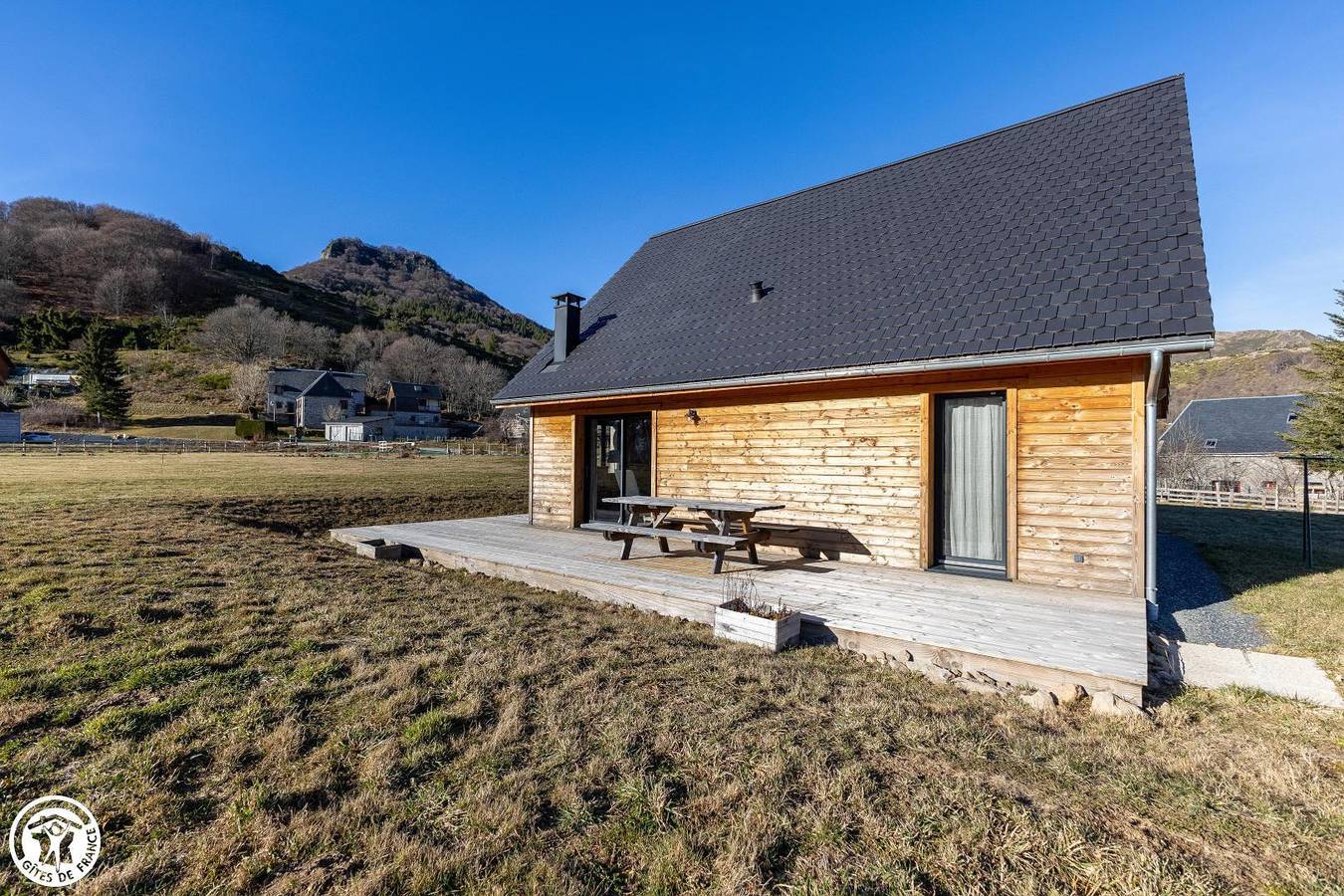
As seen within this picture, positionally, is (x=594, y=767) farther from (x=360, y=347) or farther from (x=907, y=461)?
(x=360, y=347)

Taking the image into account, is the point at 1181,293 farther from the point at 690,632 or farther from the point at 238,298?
the point at 238,298

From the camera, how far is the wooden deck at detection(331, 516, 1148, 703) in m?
3.59

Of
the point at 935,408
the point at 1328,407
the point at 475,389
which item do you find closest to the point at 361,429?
the point at 475,389

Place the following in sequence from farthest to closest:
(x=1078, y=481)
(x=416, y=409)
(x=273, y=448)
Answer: (x=416, y=409), (x=273, y=448), (x=1078, y=481)

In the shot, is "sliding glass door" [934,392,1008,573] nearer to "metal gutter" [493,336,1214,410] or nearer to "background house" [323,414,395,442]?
"metal gutter" [493,336,1214,410]

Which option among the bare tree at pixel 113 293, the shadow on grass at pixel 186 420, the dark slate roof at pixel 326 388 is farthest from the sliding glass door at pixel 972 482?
the bare tree at pixel 113 293

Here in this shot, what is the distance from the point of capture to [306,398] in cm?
5675

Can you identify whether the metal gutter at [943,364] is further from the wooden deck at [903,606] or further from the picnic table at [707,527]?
the wooden deck at [903,606]

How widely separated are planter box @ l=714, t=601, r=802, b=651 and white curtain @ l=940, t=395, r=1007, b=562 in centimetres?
272

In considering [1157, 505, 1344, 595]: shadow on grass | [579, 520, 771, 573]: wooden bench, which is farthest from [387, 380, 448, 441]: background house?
[1157, 505, 1344, 595]: shadow on grass

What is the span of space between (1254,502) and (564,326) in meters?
26.8

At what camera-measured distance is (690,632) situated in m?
4.73

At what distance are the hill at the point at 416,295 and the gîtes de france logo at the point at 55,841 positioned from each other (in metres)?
97.4

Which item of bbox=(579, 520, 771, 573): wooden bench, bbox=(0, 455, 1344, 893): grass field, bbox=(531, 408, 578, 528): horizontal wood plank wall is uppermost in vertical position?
bbox=(531, 408, 578, 528): horizontal wood plank wall
